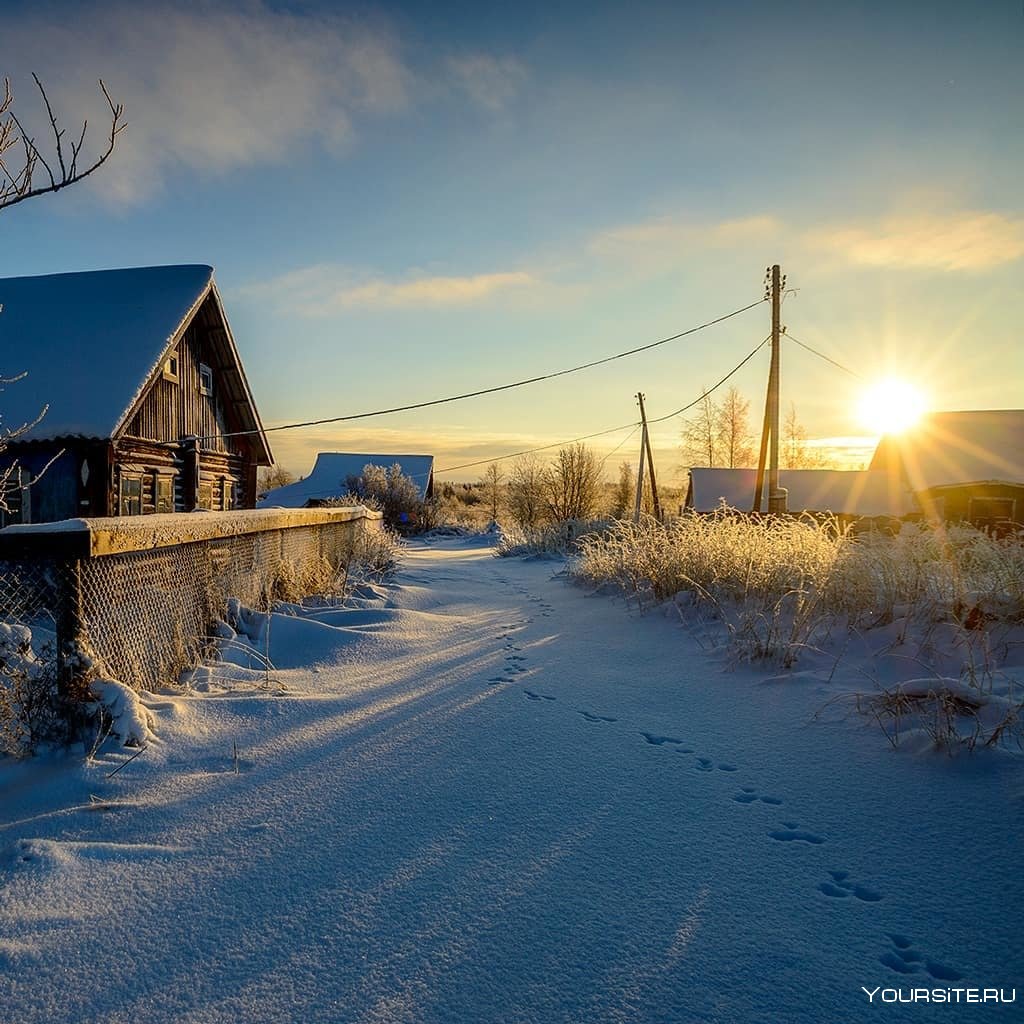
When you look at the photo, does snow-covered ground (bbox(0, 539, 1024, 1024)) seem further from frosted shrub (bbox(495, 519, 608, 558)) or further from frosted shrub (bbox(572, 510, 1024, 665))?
frosted shrub (bbox(495, 519, 608, 558))

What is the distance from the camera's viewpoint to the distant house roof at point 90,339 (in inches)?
376

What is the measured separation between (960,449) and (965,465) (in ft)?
4.66

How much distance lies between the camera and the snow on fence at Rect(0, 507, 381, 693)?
3234 mm

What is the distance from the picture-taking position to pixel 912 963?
68.2 inches

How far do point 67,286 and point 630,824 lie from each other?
15249mm

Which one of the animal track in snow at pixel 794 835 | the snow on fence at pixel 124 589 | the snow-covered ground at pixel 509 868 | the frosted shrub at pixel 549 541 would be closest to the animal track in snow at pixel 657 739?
the snow-covered ground at pixel 509 868

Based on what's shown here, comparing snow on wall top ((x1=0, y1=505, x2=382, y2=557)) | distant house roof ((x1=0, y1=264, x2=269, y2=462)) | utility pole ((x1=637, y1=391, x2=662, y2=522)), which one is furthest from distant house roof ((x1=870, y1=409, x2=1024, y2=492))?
snow on wall top ((x1=0, y1=505, x2=382, y2=557))

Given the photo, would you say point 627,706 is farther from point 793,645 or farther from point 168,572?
point 168,572

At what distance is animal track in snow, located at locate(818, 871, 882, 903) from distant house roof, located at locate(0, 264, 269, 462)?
10.1 meters

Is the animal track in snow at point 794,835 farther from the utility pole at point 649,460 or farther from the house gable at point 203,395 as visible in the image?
the utility pole at point 649,460

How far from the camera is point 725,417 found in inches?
1729

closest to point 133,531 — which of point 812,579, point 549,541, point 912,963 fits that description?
point 912,963

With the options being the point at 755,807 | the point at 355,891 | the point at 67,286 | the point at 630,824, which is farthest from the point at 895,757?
the point at 67,286

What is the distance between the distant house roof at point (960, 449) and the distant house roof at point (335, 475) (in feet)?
69.5
